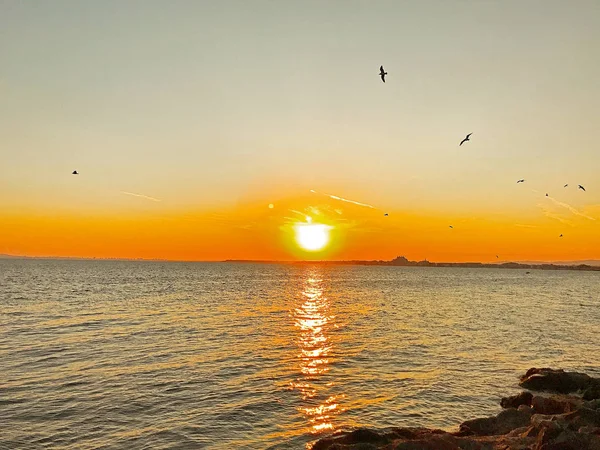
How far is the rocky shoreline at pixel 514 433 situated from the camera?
47.6 feet

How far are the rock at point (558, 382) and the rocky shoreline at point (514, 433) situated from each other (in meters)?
1.80

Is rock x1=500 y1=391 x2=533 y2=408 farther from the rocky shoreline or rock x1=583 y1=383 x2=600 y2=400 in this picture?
rock x1=583 y1=383 x2=600 y2=400

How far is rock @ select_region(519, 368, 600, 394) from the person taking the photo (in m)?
24.2

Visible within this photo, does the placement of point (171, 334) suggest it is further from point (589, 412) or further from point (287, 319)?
point (589, 412)

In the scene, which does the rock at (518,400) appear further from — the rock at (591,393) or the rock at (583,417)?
Answer: the rock at (583,417)

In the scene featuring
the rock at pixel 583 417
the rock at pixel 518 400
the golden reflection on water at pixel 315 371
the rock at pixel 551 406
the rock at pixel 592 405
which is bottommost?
the golden reflection on water at pixel 315 371

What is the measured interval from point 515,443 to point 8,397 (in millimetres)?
22485

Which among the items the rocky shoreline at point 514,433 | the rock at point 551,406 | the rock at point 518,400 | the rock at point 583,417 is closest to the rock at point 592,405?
the rocky shoreline at point 514,433

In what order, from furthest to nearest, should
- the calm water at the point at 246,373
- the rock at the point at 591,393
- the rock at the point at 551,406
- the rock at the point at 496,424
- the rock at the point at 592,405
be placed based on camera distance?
the rock at the point at 591,393 < the rock at the point at 551,406 < the rock at the point at 592,405 < the calm water at the point at 246,373 < the rock at the point at 496,424

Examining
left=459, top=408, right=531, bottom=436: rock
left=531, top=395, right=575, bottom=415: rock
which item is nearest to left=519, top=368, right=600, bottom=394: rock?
left=531, top=395, right=575, bottom=415: rock

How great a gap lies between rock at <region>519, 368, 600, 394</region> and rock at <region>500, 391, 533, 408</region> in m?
3.93

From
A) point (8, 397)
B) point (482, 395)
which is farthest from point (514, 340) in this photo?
point (8, 397)

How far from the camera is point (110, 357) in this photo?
97.4 ft

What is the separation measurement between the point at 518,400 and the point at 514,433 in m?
5.43
